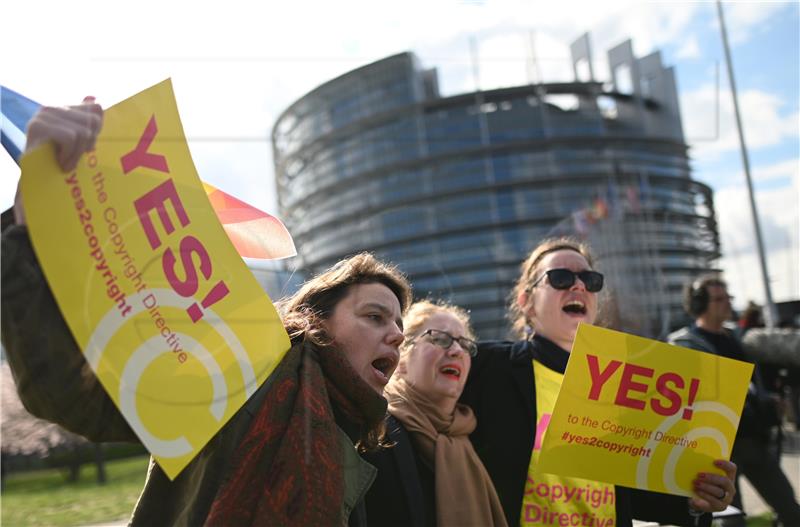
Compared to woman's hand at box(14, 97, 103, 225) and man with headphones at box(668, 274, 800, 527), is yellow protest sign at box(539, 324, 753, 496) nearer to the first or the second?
woman's hand at box(14, 97, 103, 225)

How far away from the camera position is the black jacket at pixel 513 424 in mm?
2250

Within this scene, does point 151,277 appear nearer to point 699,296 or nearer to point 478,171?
point 699,296

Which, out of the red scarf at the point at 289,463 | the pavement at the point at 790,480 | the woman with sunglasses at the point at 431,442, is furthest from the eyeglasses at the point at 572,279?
the pavement at the point at 790,480

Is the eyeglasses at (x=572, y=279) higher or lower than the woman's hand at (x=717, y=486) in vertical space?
higher

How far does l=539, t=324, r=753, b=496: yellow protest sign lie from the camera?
1.87 metres

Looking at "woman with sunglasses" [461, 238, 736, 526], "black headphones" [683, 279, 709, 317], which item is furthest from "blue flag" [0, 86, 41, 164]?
"black headphones" [683, 279, 709, 317]

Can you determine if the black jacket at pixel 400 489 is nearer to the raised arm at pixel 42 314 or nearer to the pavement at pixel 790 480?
the raised arm at pixel 42 314

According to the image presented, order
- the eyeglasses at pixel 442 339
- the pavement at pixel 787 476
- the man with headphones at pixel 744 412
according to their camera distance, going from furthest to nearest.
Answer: the pavement at pixel 787 476 < the man with headphones at pixel 744 412 < the eyeglasses at pixel 442 339

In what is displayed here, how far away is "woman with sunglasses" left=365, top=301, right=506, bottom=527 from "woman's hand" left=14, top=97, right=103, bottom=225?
4.55 ft

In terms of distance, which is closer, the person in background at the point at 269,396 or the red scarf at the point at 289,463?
the person in background at the point at 269,396

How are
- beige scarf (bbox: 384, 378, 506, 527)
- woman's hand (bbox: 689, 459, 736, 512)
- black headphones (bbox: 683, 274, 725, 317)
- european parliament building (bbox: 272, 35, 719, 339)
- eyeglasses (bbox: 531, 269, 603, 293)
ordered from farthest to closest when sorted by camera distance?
1. european parliament building (bbox: 272, 35, 719, 339)
2. black headphones (bbox: 683, 274, 725, 317)
3. eyeglasses (bbox: 531, 269, 603, 293)
4. beige scarf (bbox: 384, 378, 506, 527)
5. woman's hand (bbox: 689, 459, 736, 512)

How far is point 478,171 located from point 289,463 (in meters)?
50.5

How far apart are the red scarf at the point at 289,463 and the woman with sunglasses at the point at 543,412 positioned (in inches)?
39.6

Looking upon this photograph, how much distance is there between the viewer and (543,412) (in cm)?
233
